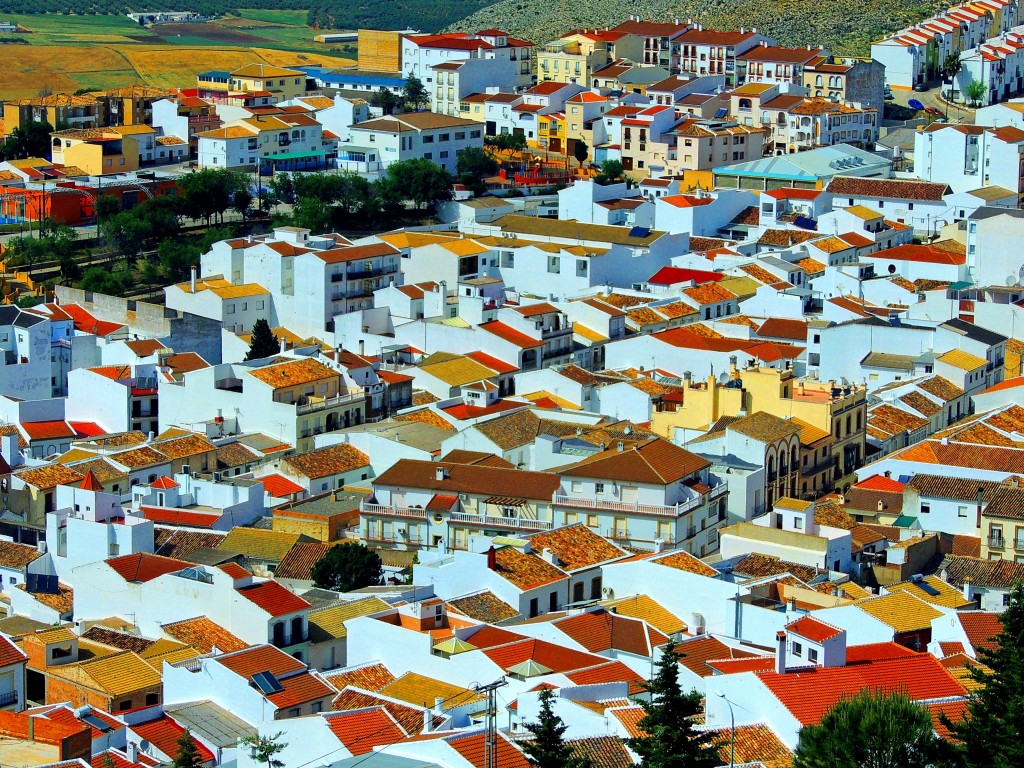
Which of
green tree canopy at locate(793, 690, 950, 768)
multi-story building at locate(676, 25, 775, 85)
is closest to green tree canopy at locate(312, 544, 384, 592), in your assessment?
green tree canopy at locate(793, 690, 950, 768)

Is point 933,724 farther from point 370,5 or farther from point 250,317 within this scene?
point 370,5

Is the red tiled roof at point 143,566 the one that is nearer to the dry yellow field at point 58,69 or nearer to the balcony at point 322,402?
the balcony at point 322,402

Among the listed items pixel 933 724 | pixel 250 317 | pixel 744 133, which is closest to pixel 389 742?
pixel 933 724

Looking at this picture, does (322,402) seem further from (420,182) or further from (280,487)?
(420,182)

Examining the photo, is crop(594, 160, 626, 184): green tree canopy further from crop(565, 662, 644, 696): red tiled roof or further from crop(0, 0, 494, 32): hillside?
crop(0, 0, 494, 32): hillside

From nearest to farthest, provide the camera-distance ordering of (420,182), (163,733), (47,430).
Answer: (163,733)
(47,430)
(420,182)

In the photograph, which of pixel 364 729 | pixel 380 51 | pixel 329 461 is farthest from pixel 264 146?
pixel 364 729
